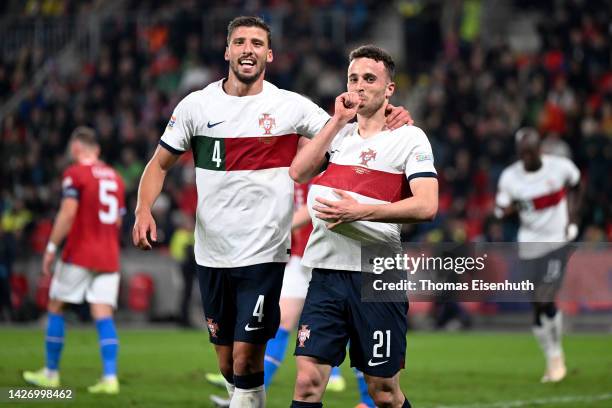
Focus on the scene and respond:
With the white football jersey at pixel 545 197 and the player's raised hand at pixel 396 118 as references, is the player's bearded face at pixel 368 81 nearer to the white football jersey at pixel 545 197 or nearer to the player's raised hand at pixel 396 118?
the player's raised hand at pixel 396 118

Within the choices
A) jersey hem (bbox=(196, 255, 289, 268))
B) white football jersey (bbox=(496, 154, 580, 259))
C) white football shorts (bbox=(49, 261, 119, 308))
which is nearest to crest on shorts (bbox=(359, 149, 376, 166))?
jersey hem (bbox=(196, 255, 289, 268))

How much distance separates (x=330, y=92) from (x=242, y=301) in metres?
16.4

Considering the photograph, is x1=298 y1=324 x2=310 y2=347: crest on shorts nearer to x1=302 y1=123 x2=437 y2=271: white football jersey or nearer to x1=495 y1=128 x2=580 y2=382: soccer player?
x1=302 y1=123 x2=437 y2=271: white football jersey

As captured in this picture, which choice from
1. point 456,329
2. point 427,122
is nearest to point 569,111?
point 427,122

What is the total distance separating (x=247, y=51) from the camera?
23.8 feet

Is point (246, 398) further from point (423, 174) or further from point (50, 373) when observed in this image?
point (50, 373)

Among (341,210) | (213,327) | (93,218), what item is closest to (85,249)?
(93,218)

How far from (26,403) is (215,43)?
16591mm

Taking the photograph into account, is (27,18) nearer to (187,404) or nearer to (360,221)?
(187,404)

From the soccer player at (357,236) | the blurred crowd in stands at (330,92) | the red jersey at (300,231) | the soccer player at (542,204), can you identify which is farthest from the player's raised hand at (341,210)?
the blurred crowd in stands at (330,92)

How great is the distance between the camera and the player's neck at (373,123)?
6961mm

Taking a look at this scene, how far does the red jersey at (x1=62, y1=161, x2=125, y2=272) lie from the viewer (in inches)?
447

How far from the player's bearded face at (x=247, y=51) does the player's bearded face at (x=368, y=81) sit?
683 mm

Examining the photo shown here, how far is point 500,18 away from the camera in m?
25.4
